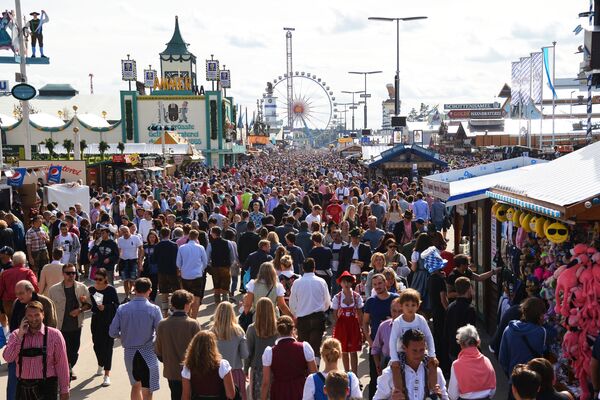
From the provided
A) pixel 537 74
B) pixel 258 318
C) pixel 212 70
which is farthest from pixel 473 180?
pixel 212 70

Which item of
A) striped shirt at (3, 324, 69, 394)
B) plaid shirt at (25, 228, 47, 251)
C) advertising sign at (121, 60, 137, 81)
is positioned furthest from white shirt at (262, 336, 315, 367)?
advertising sign at (121, 60, 137, 81)

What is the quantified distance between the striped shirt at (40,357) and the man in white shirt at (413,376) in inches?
101

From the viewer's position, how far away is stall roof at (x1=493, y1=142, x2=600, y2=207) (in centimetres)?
690

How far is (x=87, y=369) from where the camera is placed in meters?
9.66

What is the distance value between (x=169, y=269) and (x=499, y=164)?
672cm

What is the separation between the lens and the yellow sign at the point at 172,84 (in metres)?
A: 71.5

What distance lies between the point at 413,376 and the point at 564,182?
312 cm

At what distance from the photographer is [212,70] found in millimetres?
75750

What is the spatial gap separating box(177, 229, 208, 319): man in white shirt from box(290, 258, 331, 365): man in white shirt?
3302mm

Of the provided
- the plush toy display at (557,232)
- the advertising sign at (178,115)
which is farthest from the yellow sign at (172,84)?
the plush toy display at (557,232)

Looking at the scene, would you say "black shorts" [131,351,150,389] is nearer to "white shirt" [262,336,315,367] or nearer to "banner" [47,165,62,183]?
"white shirt" [262,336,315,367]

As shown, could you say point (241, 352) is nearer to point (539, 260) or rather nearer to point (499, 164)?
point (539, 260)

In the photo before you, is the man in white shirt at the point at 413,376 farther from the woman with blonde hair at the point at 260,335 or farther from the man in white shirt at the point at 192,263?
the man in white shirt at the point at 192,263

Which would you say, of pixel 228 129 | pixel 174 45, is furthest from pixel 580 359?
pixel 174 45
